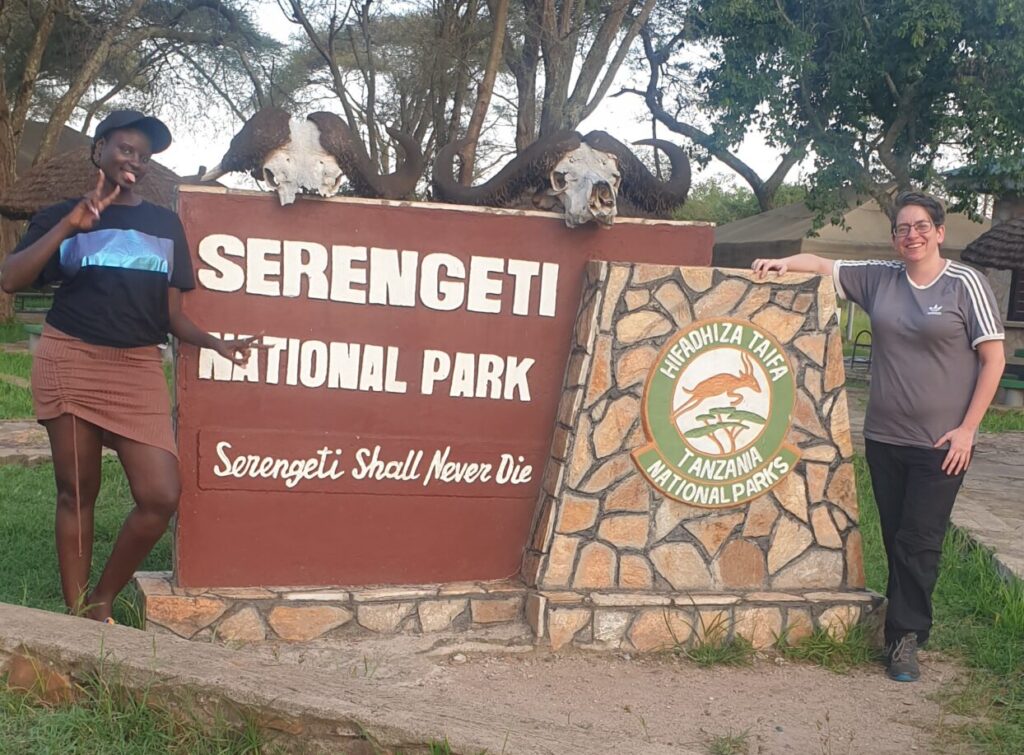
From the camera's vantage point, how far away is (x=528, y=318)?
165 inches

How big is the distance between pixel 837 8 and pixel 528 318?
9.79 m

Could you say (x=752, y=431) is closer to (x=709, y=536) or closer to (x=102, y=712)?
(x=709, y=536)

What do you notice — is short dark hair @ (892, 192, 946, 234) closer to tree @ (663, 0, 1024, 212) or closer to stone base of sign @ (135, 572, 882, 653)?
stone base of sign @ (135, 572, 882, 653)

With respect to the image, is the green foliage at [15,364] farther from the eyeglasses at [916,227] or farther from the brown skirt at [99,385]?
the eyeglasses at [916,227]

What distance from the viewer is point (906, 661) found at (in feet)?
13.3

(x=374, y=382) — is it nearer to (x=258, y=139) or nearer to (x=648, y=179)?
(x=258, y=139)

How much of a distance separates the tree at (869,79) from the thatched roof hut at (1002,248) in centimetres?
102

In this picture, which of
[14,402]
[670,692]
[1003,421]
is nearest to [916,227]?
[670,692]

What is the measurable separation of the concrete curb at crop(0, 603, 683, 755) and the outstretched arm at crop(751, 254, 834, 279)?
1992mm

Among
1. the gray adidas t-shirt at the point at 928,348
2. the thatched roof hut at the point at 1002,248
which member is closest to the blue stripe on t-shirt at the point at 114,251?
the gray adidas t-shirt at the point at 928,348

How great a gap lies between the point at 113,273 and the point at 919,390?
2777mm

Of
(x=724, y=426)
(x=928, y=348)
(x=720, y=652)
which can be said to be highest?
(x=928, y=348)

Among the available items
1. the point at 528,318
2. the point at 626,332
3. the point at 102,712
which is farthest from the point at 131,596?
the point at 626,332

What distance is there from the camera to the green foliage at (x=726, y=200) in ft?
126
